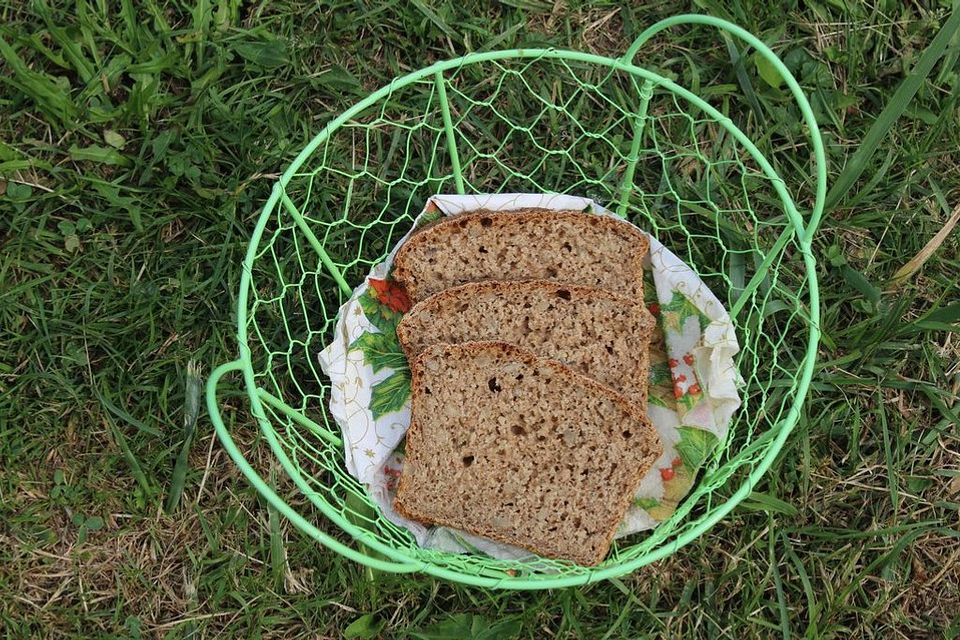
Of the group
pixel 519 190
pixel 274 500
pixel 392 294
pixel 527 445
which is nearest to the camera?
pixel 274 500

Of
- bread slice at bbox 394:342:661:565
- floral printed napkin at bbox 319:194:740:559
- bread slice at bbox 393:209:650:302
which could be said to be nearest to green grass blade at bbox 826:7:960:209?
floral printed napkin at bbox 319:194:740:559

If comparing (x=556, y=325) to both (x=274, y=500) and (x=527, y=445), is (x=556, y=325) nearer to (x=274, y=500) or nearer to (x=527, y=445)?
(x=527, y=445)

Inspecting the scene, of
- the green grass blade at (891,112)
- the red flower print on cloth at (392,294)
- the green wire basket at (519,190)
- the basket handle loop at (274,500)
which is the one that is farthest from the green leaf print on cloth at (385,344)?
the green grass blade at (891,112)

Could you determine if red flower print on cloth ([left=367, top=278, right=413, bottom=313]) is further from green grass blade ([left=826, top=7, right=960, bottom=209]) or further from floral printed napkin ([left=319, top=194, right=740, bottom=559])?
green grass blade ([left=826, top=7, right=960, bottom=209])

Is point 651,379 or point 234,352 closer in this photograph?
point 651,379

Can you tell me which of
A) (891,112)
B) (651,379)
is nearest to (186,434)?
(651,379)

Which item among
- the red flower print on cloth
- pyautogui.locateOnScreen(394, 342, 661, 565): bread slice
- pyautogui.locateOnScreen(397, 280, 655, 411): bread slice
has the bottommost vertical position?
pyautogui.locateOnScreen(394, 342, 661, 565): bread slice

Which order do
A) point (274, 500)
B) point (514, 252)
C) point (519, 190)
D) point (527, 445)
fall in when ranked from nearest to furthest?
1. point (274, 500)
2. point (527, 445)
3. point (514, 252)
4. point (519, 190)
